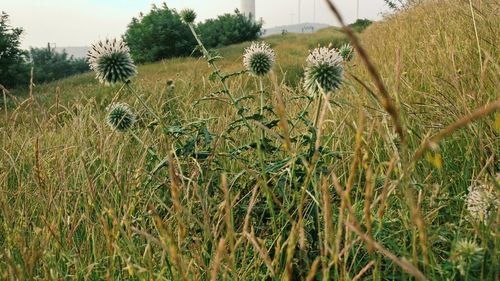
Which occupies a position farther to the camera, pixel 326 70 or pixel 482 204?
pixel 326 70

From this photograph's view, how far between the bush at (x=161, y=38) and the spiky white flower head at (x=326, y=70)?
14.9 m

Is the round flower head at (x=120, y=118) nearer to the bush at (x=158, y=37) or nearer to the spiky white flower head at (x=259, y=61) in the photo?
the spiky white flower head at (x=259, y=61)

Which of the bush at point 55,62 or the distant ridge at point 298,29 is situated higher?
the distant ridge at point 298,29

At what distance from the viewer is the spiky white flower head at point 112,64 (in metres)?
1.76

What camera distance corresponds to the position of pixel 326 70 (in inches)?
64.3

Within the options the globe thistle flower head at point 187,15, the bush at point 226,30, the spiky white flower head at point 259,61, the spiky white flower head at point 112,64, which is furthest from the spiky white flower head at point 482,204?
the bush at point 226,30

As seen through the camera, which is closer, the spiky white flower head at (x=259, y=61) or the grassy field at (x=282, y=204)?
the grassy field at (x=282, y=204)

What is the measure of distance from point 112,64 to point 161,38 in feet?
49.4

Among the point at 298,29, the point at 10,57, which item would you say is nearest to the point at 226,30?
the point at 10,57

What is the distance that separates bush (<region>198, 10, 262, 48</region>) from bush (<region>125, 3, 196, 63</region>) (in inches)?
128

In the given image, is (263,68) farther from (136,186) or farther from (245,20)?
(245,20)

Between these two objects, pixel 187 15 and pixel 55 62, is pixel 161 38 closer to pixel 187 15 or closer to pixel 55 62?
pixel 55 62

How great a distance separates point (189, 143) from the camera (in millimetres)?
1543

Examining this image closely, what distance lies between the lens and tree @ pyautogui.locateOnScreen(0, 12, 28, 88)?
10.9 m
